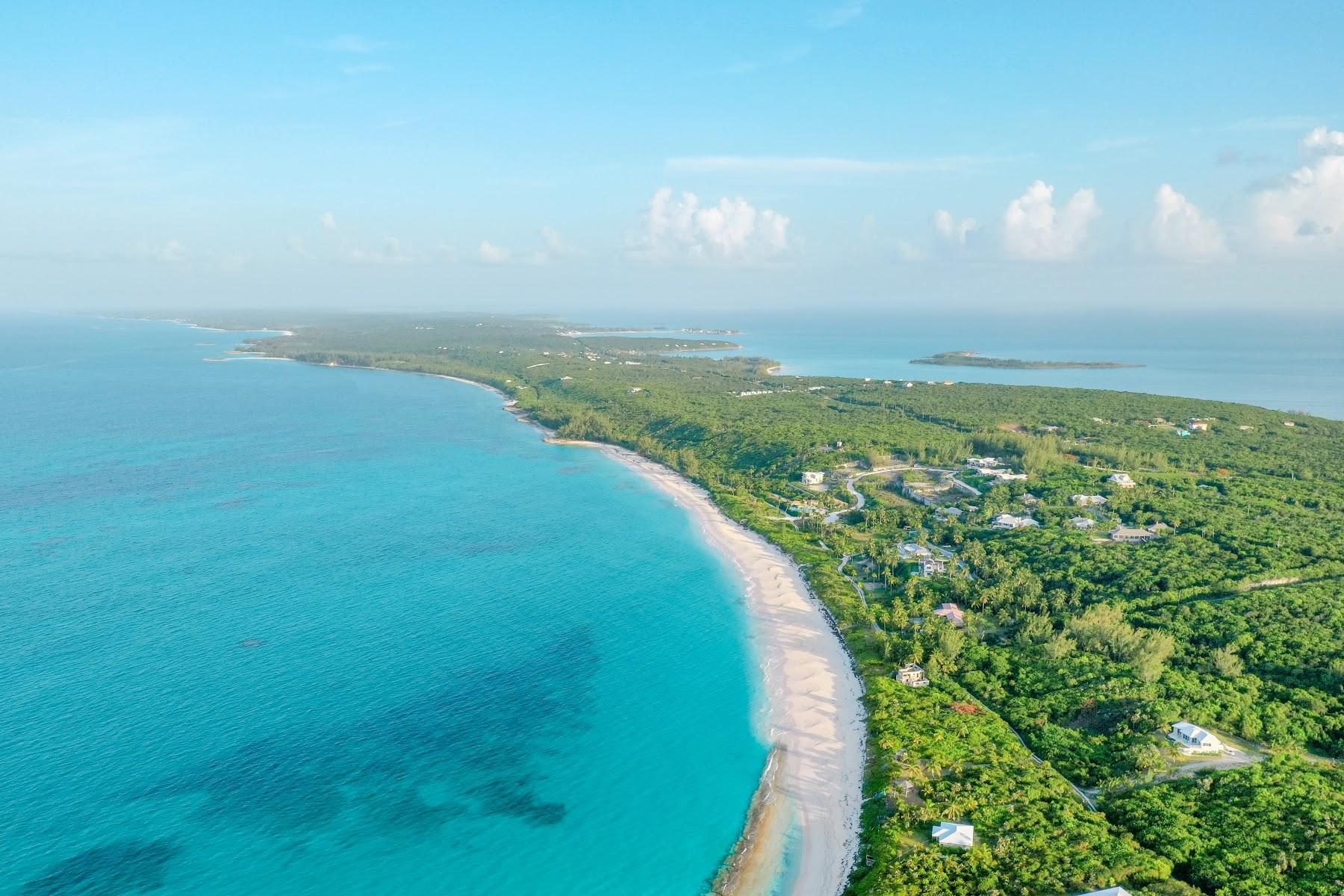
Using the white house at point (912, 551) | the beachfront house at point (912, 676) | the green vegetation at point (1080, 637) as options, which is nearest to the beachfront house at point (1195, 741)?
the green vegetation at point (1080, 637)

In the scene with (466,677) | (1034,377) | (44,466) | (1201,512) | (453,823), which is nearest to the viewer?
(453,823)

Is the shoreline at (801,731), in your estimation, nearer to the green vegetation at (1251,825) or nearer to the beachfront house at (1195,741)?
the green vegetation at (1251,825)

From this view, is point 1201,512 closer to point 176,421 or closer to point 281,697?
point 281,697

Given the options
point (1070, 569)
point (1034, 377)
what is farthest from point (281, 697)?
point (1034, 377)

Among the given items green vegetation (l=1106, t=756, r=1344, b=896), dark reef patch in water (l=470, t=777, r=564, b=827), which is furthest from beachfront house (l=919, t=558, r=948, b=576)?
dark reef patch in water (l=470, t=777, r=564, b=827)

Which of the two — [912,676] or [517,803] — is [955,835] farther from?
[517,803]

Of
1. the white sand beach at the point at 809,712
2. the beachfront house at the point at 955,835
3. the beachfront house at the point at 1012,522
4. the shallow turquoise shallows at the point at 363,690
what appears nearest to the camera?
the beachfront house at the point at 955,835

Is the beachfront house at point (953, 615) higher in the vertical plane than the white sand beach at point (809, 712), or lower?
higher
